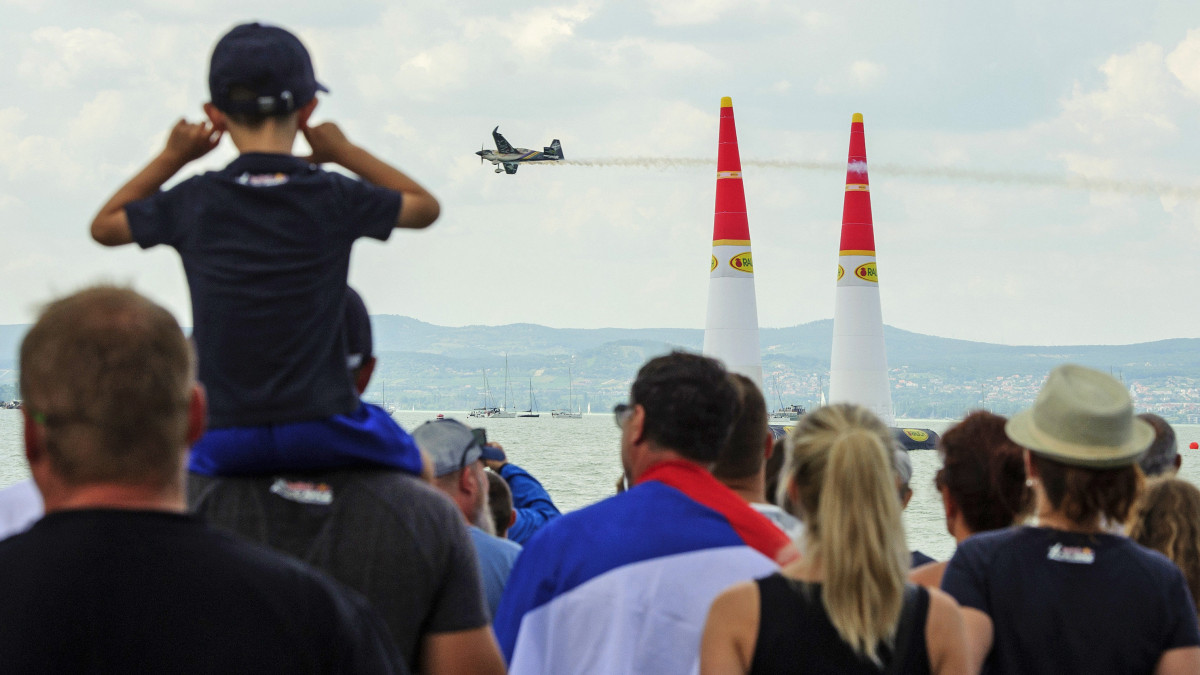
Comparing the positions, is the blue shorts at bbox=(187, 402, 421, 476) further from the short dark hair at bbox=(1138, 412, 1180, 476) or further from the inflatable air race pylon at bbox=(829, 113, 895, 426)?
the inflatable air race pylon at bbox=(829, 113, 895, 426)

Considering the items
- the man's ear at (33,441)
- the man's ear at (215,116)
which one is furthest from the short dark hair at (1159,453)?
the man's ear at (33,441)

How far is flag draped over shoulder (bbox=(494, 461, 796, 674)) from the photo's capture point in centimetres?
280

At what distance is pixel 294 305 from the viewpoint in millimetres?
2248

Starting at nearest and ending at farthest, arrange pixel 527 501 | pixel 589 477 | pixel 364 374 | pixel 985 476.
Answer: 1. pixel 364 374
2. pixel 985 476
3. pixel 527 501
4. pixel 589 477

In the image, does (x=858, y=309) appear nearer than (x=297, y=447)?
No

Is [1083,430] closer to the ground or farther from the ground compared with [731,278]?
closer to the ground

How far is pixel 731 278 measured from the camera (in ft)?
102

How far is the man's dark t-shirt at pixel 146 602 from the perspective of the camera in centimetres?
142

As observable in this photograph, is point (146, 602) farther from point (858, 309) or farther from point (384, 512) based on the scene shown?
point (858, 309)

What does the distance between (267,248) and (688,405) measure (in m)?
1.07

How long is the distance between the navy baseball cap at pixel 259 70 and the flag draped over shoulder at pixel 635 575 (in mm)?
1159

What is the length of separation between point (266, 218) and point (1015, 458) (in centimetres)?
191

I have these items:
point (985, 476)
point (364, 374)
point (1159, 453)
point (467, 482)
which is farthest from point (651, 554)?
point (1159, 453)

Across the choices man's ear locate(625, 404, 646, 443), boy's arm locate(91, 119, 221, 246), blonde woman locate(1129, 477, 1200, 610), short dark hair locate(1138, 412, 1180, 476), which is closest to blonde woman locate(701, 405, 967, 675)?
man's ear locate(625, 404, 646, 443)
